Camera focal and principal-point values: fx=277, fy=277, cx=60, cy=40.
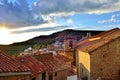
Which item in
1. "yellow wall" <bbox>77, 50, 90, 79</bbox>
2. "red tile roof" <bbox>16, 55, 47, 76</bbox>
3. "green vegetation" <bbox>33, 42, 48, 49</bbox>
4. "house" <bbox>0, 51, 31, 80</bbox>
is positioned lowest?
"green vegetation" <bbox>33, 42, 48, 49</bbox>

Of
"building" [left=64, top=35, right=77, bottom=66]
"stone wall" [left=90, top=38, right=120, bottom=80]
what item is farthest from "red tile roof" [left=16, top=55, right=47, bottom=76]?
"building" [left=64, top=35, right=77, bottom=66]

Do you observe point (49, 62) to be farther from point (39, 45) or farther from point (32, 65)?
point (39, 45)

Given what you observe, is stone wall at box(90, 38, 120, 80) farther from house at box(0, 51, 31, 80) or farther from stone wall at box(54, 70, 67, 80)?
house at box(0, 51, 31, 80)

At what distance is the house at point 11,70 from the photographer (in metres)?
12.5

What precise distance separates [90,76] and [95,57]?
6.56 feet

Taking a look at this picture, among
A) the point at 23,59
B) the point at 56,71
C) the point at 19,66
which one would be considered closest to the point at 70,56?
the point at 56,71

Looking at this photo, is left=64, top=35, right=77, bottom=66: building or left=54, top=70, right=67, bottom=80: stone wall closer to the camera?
left=54, top=70, right=67, bottom=80: stone wall

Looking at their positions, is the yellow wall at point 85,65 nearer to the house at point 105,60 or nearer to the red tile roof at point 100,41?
the red tile roof at point 100,41

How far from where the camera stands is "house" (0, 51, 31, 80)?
12.5 metres

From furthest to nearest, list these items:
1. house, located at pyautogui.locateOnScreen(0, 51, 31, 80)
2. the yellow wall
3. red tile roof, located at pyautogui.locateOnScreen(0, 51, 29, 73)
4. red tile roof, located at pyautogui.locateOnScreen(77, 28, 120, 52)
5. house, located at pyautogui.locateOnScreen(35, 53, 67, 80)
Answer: the yellow wall, red tile roof, located at pyautogui.locateOnScreen(77, 28, 120, 52), house, located at pyautogui.locateOnScreen(35, 53, 67, 80), red tile roof, located at pyautogui.locateOnScreen(0, 51, 29, 73), house, located at pyautogui.locateOnScreen(0, 51, 31, 80)

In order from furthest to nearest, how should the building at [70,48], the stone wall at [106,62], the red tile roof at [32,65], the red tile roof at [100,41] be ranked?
1. the building at [70,48]
2. the red tile roof at [100,41]
3. the stone wall at [106,62]
4. the red tile roof at [32,65]

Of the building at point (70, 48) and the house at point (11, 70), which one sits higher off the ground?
the house at point (11, 70)

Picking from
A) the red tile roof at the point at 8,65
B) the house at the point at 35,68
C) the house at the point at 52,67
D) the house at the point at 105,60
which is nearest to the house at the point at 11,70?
the red tile roof at the point at 8,65

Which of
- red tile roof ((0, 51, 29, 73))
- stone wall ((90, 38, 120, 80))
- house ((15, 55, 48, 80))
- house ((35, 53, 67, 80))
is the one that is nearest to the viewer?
red tile roof ((0, 51, 29, 73))
